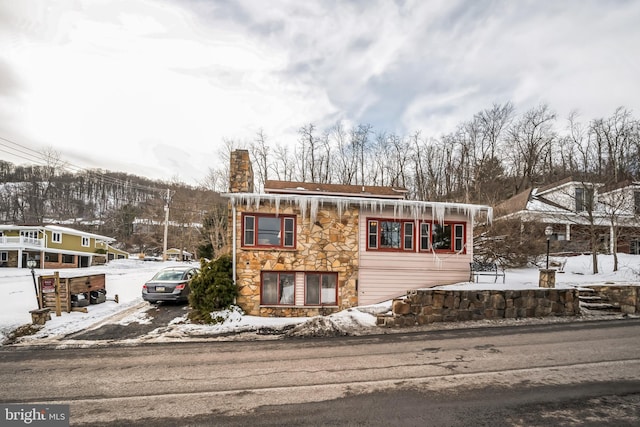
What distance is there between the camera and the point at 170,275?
14.2 meters

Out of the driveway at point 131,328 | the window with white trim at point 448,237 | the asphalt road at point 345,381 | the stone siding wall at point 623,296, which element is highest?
the window with white trim at point 448,237

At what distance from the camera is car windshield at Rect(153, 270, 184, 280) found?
1399cm

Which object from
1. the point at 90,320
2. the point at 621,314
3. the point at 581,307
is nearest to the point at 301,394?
the point at 90,320

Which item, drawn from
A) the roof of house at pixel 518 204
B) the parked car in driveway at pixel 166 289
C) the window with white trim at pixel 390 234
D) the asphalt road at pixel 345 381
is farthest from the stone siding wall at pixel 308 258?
the roof of house at pixel 518 204

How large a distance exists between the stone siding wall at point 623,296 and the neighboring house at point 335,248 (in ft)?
16.4

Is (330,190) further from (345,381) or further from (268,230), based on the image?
(345,381)

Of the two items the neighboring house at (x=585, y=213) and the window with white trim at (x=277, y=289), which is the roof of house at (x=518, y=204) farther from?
the window with white trim at (x=277, y=289)

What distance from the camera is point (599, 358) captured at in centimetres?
691

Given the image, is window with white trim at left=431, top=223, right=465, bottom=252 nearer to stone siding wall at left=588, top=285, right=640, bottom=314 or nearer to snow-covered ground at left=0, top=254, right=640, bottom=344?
snow-covered ground at left=0, top=254, right=640, bottom=344

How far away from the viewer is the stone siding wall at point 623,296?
11.5m

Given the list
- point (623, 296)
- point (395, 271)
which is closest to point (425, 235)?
point (395, 271)

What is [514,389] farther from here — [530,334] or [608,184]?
[608,184]

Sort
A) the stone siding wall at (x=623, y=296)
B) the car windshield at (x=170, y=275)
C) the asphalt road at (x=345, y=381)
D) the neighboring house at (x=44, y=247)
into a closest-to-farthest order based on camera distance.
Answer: the asphalt road at (x=345, y=381) < the stone siding wall at (x=623, y=296) < the car windshield at (x=170, y=275) < the neighboring house at (x=44, y=247)

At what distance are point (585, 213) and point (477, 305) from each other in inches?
668
